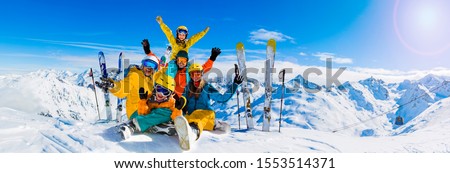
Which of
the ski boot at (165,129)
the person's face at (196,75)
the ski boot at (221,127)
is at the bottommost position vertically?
the ski boot at (221,127)

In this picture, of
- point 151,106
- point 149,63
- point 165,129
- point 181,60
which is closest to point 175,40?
point 181,60

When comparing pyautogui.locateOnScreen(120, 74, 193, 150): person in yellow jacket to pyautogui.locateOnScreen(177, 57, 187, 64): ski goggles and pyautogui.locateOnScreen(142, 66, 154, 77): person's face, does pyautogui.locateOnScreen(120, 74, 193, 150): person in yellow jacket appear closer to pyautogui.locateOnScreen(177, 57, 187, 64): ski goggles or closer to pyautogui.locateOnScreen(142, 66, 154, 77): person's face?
pyautogui.locateOnScreen(142, 66, 154, 77): person's face

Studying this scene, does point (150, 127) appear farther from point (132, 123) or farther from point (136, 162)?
point (136, 162)

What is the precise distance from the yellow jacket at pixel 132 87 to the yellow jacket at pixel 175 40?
2009mm

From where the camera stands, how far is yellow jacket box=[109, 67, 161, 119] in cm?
700

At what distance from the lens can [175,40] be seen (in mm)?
9203

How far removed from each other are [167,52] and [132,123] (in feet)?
15.2

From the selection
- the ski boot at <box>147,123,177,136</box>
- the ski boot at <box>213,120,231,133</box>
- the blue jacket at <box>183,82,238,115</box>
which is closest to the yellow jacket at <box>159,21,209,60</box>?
the blue jacket at <box>183,82,238,115</box>

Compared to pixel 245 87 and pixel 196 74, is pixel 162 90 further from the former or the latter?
pixel 245 87

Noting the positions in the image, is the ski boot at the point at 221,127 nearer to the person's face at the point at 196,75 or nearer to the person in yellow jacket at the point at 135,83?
the person's face at the point at 196,75

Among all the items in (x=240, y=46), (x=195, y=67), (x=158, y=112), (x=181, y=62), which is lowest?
(x=158, y=112)

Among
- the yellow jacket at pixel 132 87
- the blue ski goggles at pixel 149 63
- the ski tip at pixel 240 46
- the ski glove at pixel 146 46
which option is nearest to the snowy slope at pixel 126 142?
the yellow jacket at pixel 132 87

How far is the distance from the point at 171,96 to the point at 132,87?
3.50 feet

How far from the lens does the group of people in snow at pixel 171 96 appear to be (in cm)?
598
